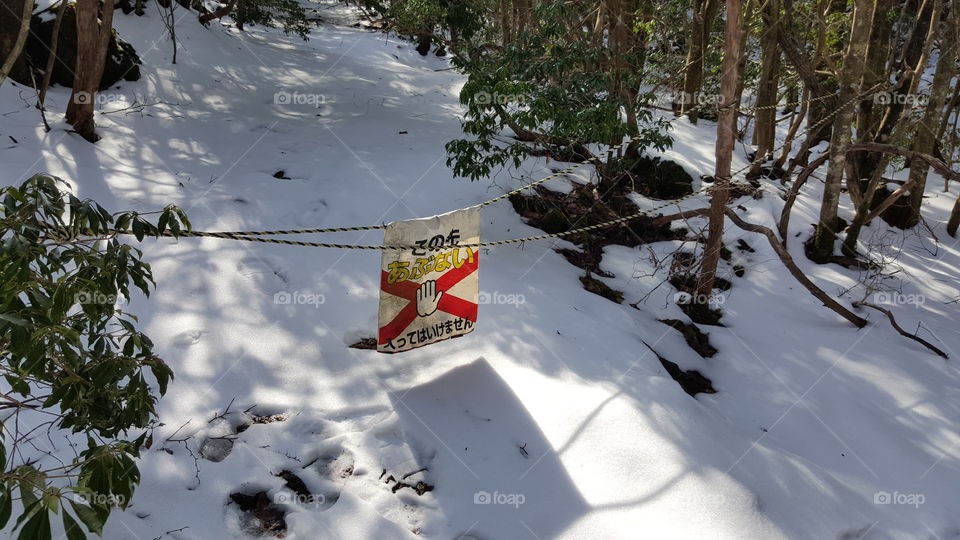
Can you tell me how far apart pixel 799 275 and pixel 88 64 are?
7.56 m

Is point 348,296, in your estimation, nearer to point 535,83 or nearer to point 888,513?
point 535,83

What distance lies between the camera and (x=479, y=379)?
13.4 feet

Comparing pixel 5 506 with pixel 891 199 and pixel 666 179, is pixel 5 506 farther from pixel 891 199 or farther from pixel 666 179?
pixel 666 179

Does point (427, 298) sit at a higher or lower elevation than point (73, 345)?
lower

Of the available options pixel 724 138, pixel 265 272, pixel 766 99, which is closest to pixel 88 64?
pixel 265 272

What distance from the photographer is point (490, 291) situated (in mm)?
5289

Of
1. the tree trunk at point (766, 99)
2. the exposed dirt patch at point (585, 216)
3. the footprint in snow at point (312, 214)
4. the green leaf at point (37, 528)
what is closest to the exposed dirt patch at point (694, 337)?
the exposed dirt patch at point (585, 216)

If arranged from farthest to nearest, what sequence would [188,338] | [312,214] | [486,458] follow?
1. [312,214]
2. [188,338]
3. [486,458]

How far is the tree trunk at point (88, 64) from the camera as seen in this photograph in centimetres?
630

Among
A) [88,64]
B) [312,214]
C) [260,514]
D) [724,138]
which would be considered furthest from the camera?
[88,64]

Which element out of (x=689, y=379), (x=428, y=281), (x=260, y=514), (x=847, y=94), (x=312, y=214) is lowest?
(x=689, y=379)

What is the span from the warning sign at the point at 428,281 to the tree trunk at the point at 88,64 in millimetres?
4710

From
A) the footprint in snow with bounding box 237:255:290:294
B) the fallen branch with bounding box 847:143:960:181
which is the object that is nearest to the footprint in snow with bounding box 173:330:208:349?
the footprint in snow with bounding box 237:255:290:294

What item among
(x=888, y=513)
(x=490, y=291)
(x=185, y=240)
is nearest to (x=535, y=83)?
(x=490, y=291)
